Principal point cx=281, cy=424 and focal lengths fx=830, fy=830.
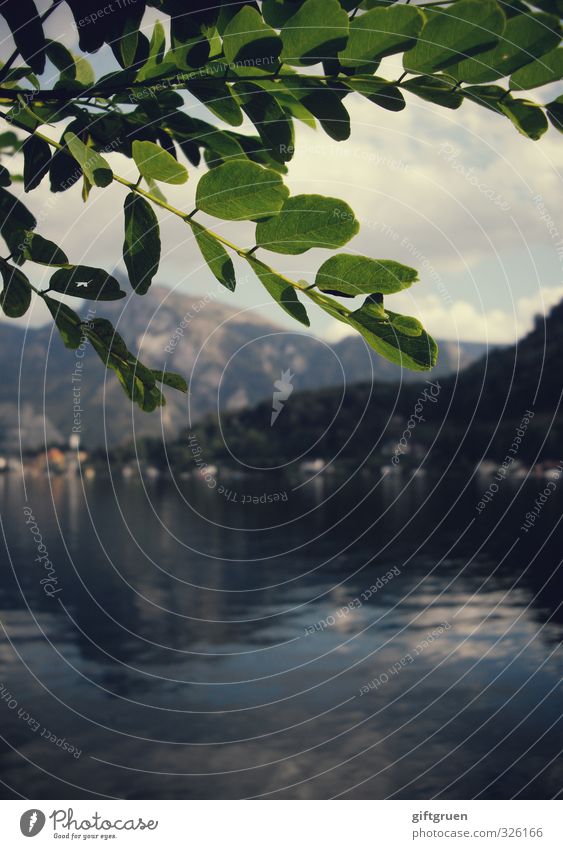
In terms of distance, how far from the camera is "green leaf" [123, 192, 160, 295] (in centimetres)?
168

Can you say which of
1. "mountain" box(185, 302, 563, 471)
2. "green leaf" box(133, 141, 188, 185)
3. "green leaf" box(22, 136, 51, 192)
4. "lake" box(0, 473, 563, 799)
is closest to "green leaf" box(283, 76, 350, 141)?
"green leaf" box(133, 141, 188, 185)

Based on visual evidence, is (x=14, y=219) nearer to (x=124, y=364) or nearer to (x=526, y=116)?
(x=124, y=364)

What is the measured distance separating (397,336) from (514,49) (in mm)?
528

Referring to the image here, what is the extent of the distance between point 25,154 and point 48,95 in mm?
135

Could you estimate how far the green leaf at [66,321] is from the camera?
6.41 feet

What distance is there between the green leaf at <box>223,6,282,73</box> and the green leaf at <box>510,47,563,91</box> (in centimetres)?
45

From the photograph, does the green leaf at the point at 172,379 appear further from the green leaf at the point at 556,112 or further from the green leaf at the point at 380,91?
the green leaf at the point at 556,112

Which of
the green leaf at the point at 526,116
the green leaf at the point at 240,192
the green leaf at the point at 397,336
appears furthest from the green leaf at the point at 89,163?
the green leaf at the point at 526,116

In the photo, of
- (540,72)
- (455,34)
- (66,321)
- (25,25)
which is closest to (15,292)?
(66,321)

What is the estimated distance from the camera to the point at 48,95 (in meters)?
1.77

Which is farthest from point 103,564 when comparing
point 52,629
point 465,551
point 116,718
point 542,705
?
point 542,705

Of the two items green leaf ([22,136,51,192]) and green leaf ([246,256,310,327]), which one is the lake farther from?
green leaf ([246,256,310,327])

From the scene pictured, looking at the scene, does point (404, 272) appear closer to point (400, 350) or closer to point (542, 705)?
point (400, 350)

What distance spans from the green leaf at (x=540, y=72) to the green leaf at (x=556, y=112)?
38mm
